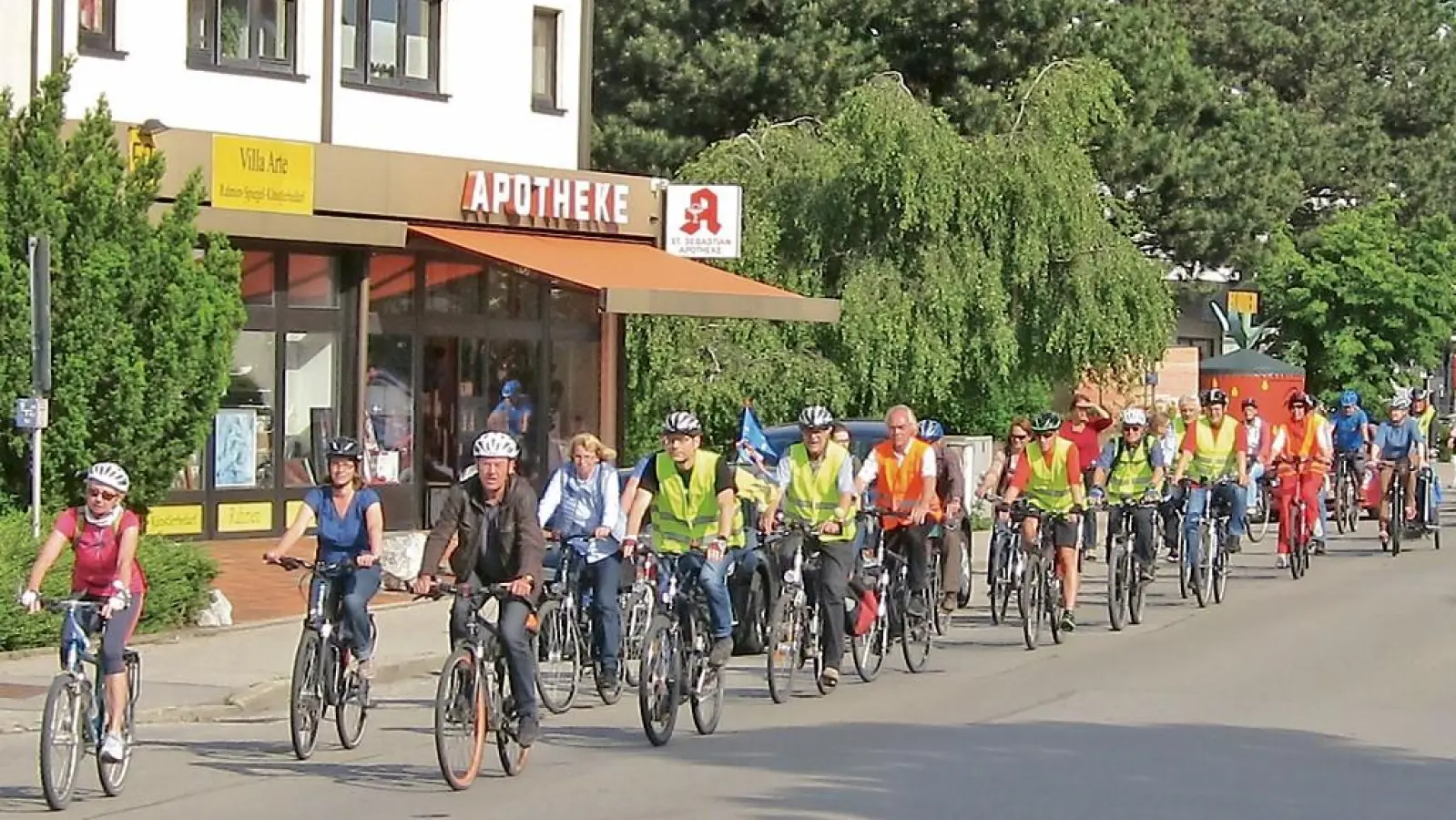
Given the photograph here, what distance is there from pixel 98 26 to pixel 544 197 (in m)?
5.69

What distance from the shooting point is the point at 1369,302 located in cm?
4528

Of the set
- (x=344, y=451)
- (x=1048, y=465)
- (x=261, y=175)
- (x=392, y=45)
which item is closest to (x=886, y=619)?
(x=1048, y=465)

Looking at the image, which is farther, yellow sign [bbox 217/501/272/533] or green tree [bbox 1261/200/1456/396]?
A: green tree [bbox 1261/200/1456/396]

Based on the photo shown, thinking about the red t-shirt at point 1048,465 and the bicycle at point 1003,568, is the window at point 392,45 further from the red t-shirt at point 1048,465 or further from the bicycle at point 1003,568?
the red t-shirt at point 1048,465

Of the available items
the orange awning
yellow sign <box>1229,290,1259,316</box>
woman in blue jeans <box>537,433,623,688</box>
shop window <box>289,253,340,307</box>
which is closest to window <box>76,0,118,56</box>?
shop window <box>289,253,340,307</box>

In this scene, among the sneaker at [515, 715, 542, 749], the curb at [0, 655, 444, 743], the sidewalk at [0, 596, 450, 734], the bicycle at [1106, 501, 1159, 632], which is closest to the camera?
the sneaker at [515, 715, 542, 749]

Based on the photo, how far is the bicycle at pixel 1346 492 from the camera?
30.3 m

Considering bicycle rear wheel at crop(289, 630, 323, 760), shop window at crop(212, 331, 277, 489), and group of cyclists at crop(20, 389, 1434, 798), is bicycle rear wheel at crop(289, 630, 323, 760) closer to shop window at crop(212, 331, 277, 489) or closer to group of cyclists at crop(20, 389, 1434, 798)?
group of cyclists at crop(20, 389, 1434, 798)

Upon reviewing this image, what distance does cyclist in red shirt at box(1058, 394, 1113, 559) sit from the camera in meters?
20.0

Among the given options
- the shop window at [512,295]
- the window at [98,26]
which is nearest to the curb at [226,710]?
the window at [98,26]

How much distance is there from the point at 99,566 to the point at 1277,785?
5619 millimetres

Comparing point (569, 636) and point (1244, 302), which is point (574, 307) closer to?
point (569, 636)

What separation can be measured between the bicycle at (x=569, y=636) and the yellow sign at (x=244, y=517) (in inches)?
428

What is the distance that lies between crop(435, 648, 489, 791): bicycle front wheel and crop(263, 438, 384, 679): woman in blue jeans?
1.28 meters
